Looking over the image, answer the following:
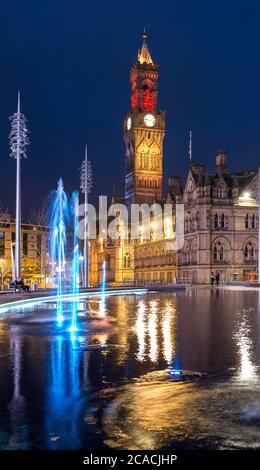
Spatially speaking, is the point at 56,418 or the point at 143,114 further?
the point at 143,114

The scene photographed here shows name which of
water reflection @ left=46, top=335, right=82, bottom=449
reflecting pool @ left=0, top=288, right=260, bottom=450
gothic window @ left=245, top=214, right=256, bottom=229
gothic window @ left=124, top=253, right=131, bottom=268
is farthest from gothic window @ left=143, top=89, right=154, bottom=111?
water reflection @ left=46, top=335, right=82, bottom=449

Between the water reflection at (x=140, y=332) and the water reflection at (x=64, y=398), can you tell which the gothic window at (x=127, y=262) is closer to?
the water reflection at (x=140, y=332)

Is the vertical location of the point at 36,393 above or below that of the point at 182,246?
below

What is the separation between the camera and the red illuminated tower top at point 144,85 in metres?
143

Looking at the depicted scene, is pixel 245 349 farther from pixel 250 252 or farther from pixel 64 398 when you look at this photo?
pixel 250 252

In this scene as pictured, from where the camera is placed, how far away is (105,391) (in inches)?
458

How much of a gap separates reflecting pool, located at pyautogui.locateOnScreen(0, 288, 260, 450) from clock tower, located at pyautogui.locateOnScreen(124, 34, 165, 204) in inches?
4680

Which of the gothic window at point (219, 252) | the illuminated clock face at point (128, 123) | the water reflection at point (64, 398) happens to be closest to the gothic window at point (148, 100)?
the illuminated clock face at point (128, 123)

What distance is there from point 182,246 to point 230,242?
31.9 ft

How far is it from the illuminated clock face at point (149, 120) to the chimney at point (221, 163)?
43.8 m

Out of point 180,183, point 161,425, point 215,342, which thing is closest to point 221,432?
point 161,425

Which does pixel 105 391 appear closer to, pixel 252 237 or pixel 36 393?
pixel 36 393

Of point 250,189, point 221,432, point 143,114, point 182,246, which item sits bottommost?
point 221,432

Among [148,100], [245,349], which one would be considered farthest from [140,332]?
[148,100]
